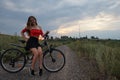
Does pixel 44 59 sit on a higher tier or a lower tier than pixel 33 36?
lower

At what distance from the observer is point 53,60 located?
8711mm

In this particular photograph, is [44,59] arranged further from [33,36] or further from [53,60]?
[33,36]

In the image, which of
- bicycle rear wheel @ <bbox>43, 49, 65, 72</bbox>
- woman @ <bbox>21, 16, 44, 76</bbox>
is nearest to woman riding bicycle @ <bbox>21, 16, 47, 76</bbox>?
woman @ <bbox>21, 16, 44, 76</bbox>

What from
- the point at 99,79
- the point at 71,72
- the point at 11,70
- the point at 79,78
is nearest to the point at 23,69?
the point at 11,70

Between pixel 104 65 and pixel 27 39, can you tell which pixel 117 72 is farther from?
pixel 27 39

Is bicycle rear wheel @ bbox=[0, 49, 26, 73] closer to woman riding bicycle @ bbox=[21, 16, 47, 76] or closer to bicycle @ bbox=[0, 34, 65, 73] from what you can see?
bicycle @ bbox=[0, 34, 65, 73]

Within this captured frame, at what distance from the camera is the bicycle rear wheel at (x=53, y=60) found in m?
8.68

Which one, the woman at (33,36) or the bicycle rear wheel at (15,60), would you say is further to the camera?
the bicycle rear wheel at (15,60)

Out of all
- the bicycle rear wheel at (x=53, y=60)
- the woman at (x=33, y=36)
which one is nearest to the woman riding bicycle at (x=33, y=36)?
the woman at (x=33, y=36)

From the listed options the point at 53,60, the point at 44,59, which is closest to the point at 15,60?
the point at 44,59

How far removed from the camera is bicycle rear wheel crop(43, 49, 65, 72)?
868 centimetres

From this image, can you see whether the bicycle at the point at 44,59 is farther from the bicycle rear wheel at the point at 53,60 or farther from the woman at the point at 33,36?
the woman at the point at 33,36

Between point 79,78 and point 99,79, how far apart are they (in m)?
0.59

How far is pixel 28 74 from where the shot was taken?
8.30 metres
